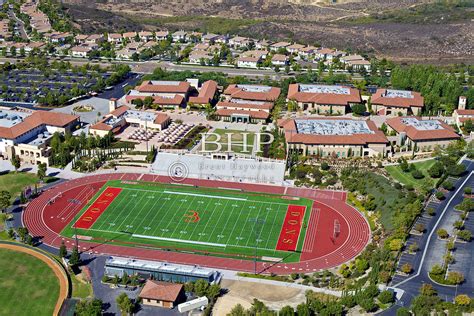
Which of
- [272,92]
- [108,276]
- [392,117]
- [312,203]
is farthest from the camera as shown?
[272,92]

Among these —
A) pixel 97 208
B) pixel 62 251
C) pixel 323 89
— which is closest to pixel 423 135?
pixel 323 89

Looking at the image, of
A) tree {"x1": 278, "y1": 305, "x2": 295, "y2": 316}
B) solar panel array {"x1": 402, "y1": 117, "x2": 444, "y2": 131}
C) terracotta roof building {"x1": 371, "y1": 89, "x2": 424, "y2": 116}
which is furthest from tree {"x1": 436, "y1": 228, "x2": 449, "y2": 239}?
terracotta roof building {"x1": 371, "y1": 89, "x2": 424, "y2": 116}

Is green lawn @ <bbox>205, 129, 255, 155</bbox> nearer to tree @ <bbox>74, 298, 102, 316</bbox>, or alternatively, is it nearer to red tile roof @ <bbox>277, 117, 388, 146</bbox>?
red tile roof @ <bbox>277, 117, 388, 146</bbox>

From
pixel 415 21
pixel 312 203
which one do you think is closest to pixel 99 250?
pixel 312 203

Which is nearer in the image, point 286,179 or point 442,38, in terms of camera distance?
point 286,179

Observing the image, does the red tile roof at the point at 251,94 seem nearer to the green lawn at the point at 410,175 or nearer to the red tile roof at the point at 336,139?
the red tile roof at the point at 336,139

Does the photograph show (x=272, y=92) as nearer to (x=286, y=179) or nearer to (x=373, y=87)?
(x=373, y=87)
